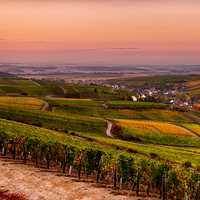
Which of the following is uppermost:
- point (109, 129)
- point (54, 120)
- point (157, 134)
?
point (54, 120)

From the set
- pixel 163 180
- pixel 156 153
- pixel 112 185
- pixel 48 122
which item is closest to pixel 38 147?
pixel 112 185

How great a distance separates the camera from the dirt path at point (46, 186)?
68.0 meters

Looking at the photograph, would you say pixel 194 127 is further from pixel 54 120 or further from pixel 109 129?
pixel 54 120

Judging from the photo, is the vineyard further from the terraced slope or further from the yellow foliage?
the yellow foliage

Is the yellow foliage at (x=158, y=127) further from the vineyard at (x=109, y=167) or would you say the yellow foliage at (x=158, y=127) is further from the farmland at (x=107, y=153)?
the vineyard at (x=109, y=167)

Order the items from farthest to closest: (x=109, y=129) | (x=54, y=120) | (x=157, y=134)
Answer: (x=109, y=129) < (x=54, y=120) < (x=157, y=134)

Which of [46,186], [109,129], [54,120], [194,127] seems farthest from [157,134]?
[46,186]

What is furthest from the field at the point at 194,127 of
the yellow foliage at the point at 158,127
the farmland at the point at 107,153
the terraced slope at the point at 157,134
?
the farmland at the point at 107,153

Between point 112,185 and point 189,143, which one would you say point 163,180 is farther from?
point 189,143

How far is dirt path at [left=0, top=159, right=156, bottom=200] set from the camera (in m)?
68.0

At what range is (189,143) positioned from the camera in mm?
155625

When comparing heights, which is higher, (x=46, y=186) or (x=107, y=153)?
(x=107, y=153)

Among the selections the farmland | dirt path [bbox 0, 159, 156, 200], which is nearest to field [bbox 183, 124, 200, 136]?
the farmland

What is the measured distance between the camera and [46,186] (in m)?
72.9
